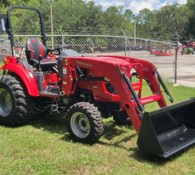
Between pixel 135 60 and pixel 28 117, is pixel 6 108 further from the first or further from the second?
pixel 135 60

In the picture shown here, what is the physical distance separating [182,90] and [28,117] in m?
6.00

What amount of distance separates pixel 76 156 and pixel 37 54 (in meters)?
2.56

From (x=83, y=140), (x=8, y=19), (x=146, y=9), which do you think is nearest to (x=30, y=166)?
(x=83, y=140)

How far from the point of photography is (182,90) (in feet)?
36.6

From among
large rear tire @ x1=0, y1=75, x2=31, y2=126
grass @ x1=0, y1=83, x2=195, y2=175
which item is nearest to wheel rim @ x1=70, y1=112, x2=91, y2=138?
grass @ x1=0, y1=83, x2=195, y2=175

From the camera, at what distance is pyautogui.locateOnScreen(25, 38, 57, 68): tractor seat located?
6.69 metres

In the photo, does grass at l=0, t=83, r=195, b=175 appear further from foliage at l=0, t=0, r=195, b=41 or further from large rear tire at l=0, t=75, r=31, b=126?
foliage at l=0, t=0, r=195, b=41

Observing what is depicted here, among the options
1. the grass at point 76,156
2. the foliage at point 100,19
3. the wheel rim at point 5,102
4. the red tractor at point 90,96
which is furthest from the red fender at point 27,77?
the foliage at point 100,19

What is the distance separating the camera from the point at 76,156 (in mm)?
5016

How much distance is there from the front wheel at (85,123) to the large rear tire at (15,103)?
1131mm

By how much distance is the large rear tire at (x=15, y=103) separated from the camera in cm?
632

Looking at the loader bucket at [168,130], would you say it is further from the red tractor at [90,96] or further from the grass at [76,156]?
the grass at [76,156]

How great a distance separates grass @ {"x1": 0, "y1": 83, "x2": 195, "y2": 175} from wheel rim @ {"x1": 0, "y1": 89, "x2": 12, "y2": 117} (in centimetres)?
51

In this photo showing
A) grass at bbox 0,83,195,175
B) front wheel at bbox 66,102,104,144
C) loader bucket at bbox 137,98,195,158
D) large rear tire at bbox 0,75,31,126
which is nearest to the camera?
grass at bbox 0,83,195,175
